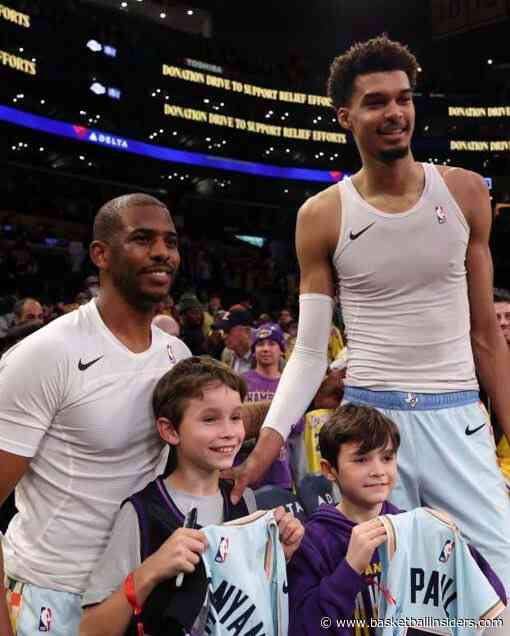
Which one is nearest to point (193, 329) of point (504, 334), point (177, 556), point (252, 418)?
point (504, 334)

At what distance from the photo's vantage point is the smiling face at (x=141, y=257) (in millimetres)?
2287

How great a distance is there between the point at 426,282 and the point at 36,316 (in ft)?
20.8

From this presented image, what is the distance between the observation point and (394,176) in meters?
2.53

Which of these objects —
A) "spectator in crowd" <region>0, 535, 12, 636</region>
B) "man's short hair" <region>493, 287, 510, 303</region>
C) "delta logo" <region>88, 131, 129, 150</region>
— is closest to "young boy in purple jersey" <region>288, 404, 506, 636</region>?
"spectator in crowd" <region>0, 535, 12, 636</region>

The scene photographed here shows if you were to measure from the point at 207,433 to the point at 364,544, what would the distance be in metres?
0.53

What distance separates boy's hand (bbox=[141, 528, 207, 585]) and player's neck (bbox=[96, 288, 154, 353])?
669 mm

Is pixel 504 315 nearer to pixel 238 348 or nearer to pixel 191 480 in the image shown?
pixel 191 480

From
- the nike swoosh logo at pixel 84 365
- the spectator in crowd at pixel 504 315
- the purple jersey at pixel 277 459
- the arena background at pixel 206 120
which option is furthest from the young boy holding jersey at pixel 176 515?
the arena background at pixel 206 120

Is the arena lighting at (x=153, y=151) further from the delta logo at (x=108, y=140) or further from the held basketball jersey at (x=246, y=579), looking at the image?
the held basketball jersey at (x=246, y=579)

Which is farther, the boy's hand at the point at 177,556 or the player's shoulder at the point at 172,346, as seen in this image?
the player's shoulder at the point at 172,346

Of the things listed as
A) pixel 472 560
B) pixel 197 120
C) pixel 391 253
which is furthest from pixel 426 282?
pixel 197 120

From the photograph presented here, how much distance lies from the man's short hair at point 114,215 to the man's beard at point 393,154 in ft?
2.37

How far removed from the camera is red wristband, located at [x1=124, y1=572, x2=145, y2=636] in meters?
1.94

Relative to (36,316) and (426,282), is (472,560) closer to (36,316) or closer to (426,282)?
(426,282)
